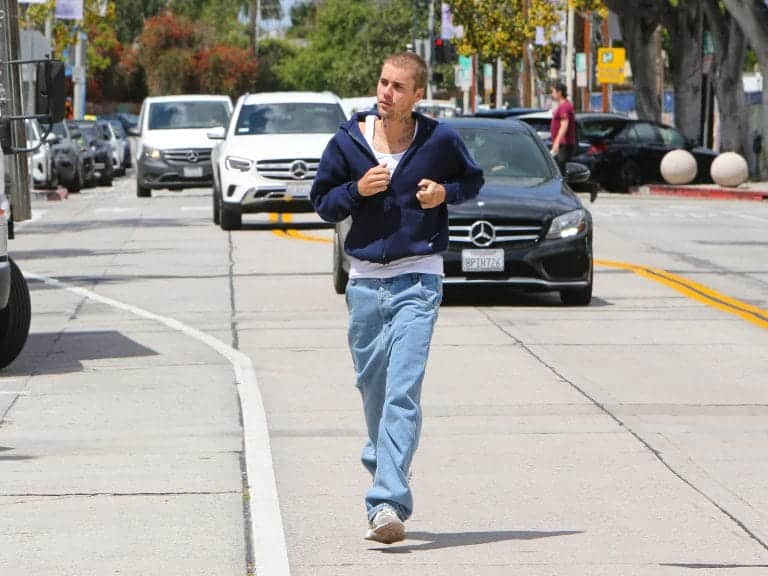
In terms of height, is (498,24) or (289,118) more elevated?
(498,24)

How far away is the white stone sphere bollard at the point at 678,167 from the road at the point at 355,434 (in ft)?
68.2

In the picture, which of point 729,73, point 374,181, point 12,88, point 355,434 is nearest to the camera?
point 374,181

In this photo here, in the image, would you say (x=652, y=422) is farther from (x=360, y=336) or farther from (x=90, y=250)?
(x=90, y=250)

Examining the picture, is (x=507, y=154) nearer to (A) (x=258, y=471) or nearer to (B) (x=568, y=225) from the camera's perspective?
(B) (x=568, y=225)

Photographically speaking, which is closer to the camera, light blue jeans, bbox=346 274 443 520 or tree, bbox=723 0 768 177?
light blue jeans, bbox=346 274 443 520

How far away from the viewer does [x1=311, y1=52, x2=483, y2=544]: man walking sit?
23.0ft

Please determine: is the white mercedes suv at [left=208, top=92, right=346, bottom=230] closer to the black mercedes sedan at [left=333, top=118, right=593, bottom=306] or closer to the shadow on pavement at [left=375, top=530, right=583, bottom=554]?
the black mercedes sedan at [left=333, top=118, right=593, bottom=306]

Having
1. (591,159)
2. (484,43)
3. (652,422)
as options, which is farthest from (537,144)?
(484,43)

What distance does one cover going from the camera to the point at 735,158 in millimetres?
38219

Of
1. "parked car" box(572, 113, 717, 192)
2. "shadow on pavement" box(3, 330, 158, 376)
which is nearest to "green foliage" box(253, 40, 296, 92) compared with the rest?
"parked car" box(572, 113, 717, 192)

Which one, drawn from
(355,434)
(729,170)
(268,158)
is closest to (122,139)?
(729,170)

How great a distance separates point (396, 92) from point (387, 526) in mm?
1570

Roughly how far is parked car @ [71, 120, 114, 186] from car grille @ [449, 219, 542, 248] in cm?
3085

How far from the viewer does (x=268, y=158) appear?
25.1 meters
